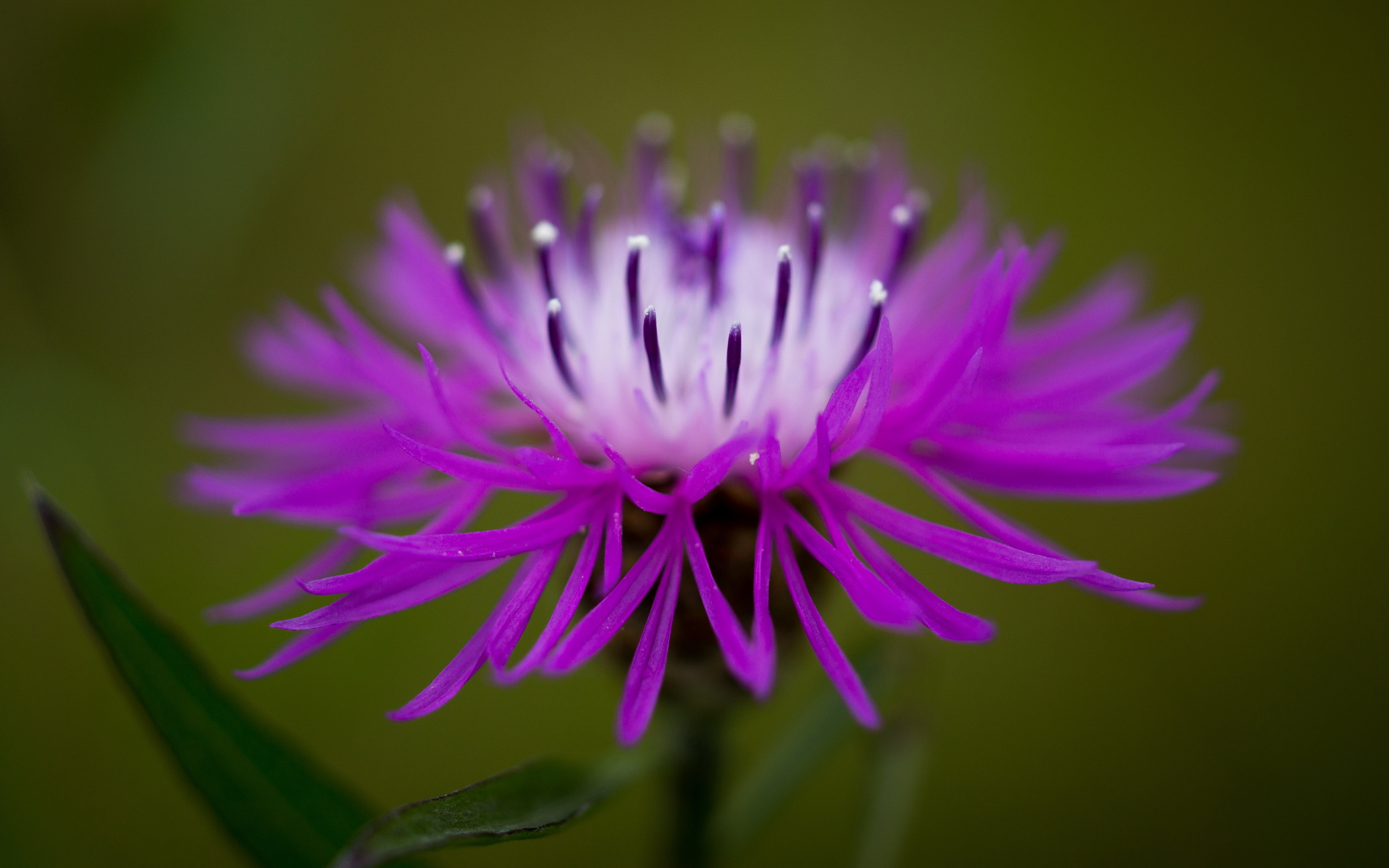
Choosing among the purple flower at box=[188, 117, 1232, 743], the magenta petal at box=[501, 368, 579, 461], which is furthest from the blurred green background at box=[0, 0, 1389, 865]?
the magenta petal at box=[501, 368, 579, 461]

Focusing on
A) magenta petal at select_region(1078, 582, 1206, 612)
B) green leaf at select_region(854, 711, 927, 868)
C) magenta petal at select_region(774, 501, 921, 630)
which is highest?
magenta petal at select_region(774, 501, 921, 630)

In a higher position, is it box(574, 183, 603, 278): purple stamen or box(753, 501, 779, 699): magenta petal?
box(574, 183, 603, 278): purple stamen

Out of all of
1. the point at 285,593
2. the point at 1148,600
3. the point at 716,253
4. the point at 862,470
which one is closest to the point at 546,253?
the point at 716,253

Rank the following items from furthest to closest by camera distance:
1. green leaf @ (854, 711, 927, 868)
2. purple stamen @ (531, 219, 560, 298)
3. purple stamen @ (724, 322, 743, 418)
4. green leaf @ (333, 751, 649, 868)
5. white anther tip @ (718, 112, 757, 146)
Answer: white anther tip @ (718, 112, 757, 146) < green leaf @ (854, 711, 927, 868) < purple stamen @ (531, 219, 560, 298) < purple stamen @ (724, 322, 743, 418) < green leaf @ (333, 751, 649, 868)

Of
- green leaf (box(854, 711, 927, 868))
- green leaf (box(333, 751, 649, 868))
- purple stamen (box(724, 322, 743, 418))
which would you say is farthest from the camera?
green leaf (box(854, 711, 927, 868))

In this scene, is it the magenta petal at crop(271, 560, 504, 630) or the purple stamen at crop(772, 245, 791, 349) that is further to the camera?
the purple stamen at crop(772, 245, 791, 349)

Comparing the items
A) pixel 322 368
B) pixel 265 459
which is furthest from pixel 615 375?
pixel 265 459

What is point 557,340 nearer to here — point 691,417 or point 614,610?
point 691,417

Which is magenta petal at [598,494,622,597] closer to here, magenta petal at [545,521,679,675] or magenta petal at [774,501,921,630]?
magenta petal at [545,521,679,675]
